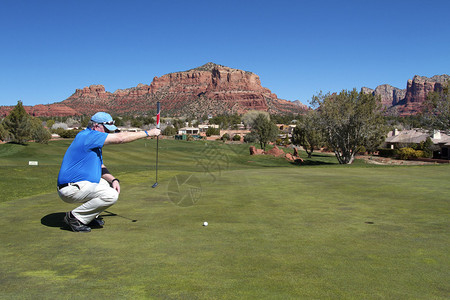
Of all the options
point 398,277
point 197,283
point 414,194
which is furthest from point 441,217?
point 197,283

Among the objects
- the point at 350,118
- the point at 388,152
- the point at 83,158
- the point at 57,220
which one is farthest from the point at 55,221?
the point at 388,152

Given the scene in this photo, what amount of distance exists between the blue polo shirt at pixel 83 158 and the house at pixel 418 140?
3279 inches

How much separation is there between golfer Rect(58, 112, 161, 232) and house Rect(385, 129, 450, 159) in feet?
272

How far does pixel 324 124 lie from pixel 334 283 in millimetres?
49541

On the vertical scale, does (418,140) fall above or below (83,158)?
above

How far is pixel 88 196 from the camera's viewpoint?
770cm

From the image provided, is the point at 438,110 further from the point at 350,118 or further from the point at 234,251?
the point at 234,251

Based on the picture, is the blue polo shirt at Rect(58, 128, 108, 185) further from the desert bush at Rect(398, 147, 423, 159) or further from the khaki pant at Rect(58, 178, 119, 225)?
the desert bush at Rect(398, 147, 423, 159)

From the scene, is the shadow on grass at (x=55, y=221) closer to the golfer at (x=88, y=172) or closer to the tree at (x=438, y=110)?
the golfer at (x=88, y=172)

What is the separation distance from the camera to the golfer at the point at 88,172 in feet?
24.2

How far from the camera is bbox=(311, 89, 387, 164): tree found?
1982 inches

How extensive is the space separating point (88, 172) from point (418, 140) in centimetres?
10084

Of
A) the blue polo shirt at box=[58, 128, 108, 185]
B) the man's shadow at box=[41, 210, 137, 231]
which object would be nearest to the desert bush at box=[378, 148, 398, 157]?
the man's shadow at box=[41, 210, 137, 231]

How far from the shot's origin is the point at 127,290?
14.7 feet
